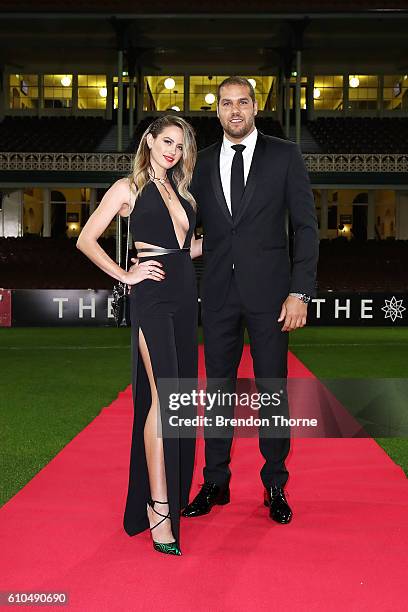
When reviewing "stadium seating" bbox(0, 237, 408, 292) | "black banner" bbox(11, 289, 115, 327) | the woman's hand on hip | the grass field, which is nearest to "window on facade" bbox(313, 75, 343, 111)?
"stadium seating" bbox(0, 237, 408, 292)

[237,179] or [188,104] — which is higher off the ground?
[188,104]

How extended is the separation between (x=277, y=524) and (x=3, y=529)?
4.29 feet

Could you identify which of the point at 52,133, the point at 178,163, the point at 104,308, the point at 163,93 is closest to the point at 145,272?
the point at 178,163

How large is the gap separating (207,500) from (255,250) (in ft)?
4.29

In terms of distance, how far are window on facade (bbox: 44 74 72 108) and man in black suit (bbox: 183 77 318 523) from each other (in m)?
33.3

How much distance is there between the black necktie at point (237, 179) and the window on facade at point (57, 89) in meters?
33.3

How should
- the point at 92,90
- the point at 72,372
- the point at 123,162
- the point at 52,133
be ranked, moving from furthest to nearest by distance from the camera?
the point at 92,90 → the point at 52,133 → the point at 123,162 → the point at 72,372

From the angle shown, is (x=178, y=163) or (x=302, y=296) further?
(x=302, y=296)

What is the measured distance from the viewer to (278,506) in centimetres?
369

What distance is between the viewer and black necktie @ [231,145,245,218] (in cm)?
375

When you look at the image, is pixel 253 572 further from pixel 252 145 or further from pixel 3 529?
pixel 252 145

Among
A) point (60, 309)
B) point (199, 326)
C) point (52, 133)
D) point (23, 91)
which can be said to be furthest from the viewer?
point (23, 91)

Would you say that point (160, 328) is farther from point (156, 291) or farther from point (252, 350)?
point (252, 350)

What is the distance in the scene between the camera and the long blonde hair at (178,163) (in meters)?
3.36
